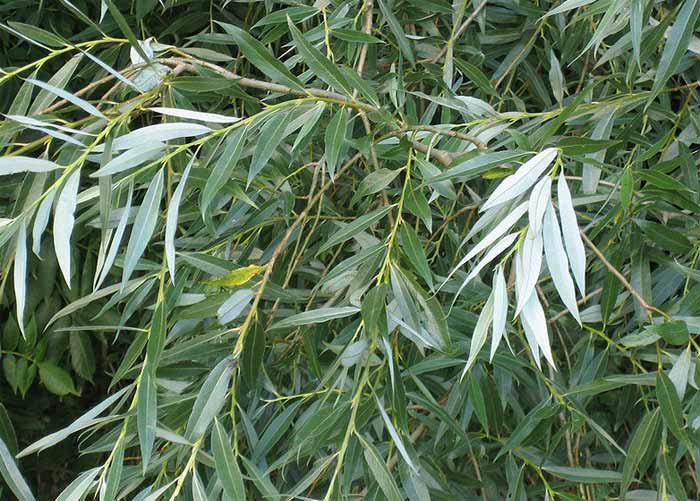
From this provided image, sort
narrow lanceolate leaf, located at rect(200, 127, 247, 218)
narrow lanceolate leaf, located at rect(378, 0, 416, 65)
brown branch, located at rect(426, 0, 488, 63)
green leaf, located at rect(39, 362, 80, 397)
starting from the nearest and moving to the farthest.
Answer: narrow lanceolate leaf, located at rect(200, 127, 247, 218), narrow lanceolate leaf, located at rect(378, 0, 416, 65), brown branch, located at rect(426, 0, 488, 63), green leaf, located at rect(39, 362, 80, 397)

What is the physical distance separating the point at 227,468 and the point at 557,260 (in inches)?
10.7

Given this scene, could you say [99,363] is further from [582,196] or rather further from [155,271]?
[582,196]

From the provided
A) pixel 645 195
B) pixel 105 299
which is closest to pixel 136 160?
pixel 645 195

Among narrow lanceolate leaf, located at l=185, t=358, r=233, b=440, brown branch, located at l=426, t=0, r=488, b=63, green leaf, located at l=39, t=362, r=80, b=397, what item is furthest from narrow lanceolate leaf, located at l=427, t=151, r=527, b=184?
green leaf, located at l=39, t=362, r=80, b=397

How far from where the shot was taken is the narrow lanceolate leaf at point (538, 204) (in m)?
0.57

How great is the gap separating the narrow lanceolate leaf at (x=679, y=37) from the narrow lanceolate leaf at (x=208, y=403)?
15.6 inches

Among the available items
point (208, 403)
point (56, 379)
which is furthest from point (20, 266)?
point (56, 379)

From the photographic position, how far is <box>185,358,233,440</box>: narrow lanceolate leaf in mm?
651

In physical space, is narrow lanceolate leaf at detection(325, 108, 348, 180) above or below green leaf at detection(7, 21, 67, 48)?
below

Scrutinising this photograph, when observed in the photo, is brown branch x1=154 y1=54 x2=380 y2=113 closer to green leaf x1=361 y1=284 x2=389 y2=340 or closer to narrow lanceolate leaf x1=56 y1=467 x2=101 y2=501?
green leaf x1=361 y1=284 x2=389 y2=340

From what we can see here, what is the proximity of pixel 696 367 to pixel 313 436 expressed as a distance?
296 millimetres

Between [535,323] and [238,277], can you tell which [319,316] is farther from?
[535,323]

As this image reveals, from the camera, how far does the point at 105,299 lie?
1.40 metres

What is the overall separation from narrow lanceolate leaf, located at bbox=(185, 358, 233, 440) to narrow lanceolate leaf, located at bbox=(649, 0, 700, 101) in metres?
0.40
